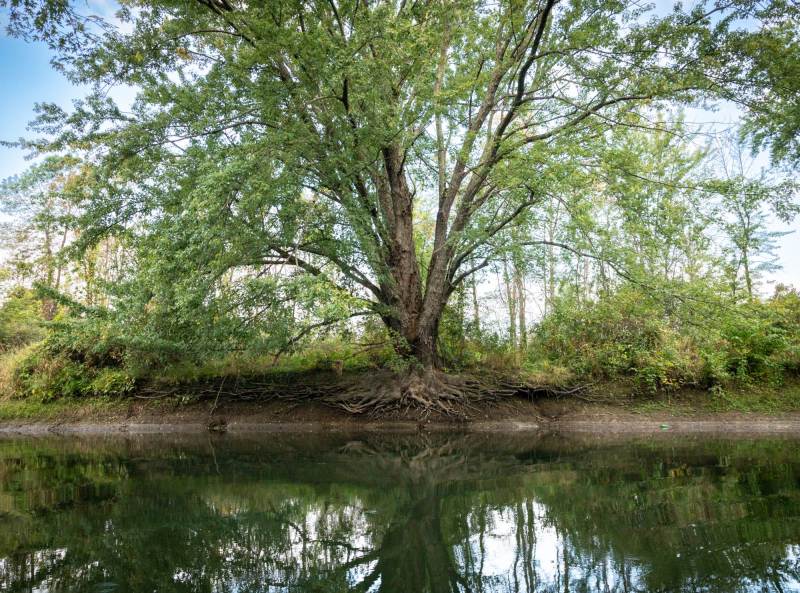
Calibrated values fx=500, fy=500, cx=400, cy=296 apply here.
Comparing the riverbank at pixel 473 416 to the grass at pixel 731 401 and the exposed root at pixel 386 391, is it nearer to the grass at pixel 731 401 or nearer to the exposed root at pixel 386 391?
the grass at pixel 731 401

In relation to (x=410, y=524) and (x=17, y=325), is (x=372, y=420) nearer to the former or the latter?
(x=410, y=524)

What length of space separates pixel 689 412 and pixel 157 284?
12530 millimetres

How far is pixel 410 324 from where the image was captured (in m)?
12.6

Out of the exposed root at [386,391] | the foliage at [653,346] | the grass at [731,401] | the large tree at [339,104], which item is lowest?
the grass at [731,401]

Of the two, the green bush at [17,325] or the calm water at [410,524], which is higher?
the green bush at [17,325]

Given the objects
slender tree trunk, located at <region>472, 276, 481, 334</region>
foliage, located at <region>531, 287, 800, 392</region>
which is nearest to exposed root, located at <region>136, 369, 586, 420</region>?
foliage, located at <region>531, 287, 800, 392</region>

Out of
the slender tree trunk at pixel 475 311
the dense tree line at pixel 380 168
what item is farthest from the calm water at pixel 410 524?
the slender tree trunk at pixel 475 311

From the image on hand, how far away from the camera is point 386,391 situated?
42.3ft

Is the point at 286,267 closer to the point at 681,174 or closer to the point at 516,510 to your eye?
the point at 516,510

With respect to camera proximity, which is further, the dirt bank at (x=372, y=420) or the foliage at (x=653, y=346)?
the foliage at (x=653, y=346)

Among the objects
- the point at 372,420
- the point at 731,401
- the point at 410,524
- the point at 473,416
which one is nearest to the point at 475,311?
the point at 473,416

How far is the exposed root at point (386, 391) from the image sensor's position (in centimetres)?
1267

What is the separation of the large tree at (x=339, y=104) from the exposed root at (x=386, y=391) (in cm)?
153

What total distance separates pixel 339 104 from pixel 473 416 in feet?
26.5
